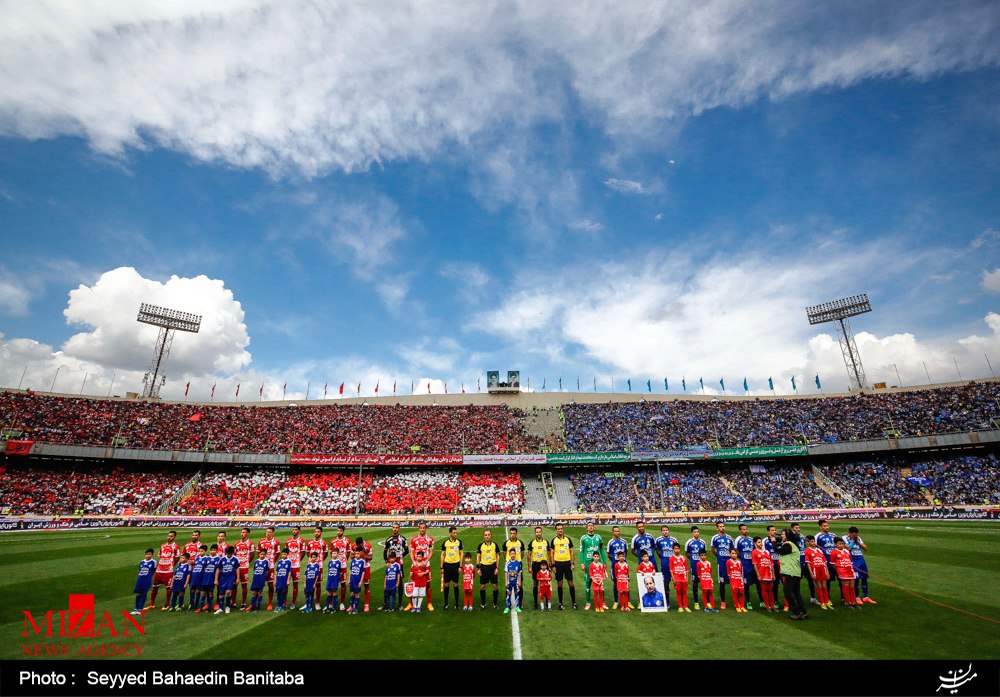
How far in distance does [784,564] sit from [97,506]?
162 feet

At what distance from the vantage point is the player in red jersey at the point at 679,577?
34.5ft

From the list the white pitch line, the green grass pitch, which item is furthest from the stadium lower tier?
the white pitch line

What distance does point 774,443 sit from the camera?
46.6m

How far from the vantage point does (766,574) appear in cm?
1053

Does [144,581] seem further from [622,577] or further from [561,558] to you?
[622,577]

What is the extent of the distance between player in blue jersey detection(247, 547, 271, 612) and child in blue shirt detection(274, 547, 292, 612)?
26cm

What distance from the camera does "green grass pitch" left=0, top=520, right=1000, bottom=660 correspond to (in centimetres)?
784

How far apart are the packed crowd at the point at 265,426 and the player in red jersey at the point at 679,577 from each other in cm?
3809

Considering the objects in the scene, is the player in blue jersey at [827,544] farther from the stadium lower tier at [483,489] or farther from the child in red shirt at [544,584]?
the stadium lower tier at [483,489]

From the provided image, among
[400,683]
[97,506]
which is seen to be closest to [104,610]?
[400,683]

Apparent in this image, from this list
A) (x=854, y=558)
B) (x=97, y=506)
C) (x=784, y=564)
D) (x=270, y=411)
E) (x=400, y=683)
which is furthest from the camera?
(x=270, y=411)

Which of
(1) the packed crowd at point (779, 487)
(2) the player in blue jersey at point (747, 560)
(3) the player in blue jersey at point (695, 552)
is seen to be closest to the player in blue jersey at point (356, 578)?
(3) the player in blue jersey at point (695, 552)

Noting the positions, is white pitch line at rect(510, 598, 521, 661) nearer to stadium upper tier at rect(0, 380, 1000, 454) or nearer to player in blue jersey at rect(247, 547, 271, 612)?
player in blue jersey at rect(247, 547, 271, 612)

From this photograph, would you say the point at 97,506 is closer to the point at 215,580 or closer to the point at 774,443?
the point at 215,580
